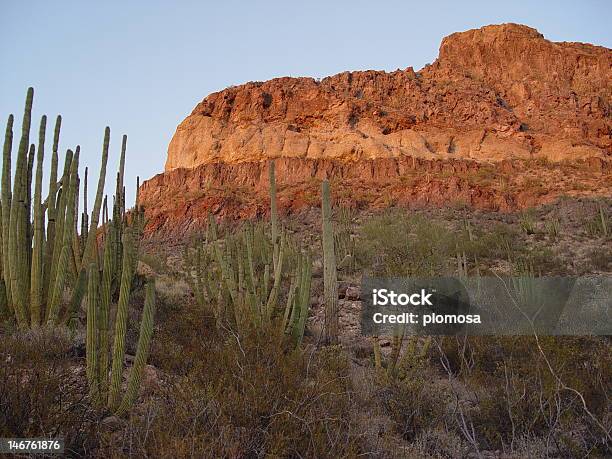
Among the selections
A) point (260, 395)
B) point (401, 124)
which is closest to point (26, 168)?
point (260, 395)

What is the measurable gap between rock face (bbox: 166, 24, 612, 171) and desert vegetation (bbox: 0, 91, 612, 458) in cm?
3404

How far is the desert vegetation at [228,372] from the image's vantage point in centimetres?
365

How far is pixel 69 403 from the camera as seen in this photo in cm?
380

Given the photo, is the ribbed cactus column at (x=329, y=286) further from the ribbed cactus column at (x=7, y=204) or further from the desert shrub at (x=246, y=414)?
the ribbed cactus column at (x=7, y=204)

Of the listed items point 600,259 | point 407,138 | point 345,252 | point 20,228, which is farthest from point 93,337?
point 407,138

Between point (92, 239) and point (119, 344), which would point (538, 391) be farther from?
point (92, 239)

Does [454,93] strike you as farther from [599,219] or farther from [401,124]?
[599,219]

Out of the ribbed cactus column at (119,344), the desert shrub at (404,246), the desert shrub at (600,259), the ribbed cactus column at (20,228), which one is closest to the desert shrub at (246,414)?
the ribbed cactus column at (119,344)

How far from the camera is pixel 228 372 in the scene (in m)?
4.49

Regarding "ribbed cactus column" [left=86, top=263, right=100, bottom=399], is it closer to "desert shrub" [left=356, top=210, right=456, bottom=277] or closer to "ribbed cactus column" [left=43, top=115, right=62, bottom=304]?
"ribbed cactus column" [left=43, top=115, right=62, bottom=304]

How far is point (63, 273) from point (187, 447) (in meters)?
3.26

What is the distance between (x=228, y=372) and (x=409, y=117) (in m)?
43.2

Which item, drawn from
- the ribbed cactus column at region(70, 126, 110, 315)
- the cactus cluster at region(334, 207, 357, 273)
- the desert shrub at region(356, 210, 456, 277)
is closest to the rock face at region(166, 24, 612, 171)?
the desert shrub at region(356, 210, 456, 277)

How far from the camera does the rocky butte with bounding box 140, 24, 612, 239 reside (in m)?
35.0
